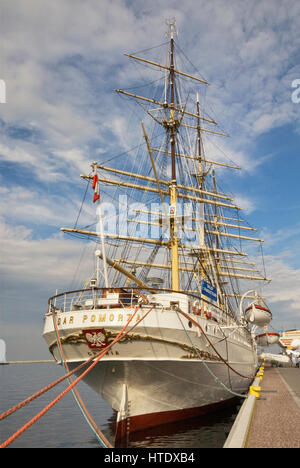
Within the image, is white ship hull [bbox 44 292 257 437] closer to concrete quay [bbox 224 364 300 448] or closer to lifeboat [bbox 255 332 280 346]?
concrete quay [bbox 224 364 300 448]

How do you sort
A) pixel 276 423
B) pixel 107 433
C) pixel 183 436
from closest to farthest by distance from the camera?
pixel 276 423
pixel 183 436
pixel 107 433

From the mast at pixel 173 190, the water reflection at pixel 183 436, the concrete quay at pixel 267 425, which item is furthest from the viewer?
the mast at pixel 173 190

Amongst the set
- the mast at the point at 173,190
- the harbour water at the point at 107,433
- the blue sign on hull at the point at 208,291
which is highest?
the mast at the point at 173,190

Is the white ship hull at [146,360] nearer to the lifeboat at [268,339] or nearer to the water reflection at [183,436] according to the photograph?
the water reflection at [183,436]

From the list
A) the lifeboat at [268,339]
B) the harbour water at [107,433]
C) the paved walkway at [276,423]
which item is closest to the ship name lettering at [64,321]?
the harbour water at [107,433]

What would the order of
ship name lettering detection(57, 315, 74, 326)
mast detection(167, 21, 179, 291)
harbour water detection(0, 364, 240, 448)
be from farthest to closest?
mast detection(167, 21, 179, 291) → ship name lettering detection(57, 315, 74, 326) → harbour water detection(0, 364, 240, 448)

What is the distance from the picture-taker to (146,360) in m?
11.8

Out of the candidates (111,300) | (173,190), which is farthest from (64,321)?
(173,190)

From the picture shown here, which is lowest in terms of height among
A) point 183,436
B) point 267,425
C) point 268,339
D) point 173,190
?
point 183,436

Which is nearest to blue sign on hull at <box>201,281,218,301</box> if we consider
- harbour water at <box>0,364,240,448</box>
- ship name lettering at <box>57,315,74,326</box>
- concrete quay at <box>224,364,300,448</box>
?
harbour water at <box>0,364,240,448</box>

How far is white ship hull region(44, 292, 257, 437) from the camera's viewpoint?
11.9 metres

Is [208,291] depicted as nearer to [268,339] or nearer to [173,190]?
[173,190]

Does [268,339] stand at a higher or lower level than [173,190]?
lower

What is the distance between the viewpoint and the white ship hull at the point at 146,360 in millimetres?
11945
